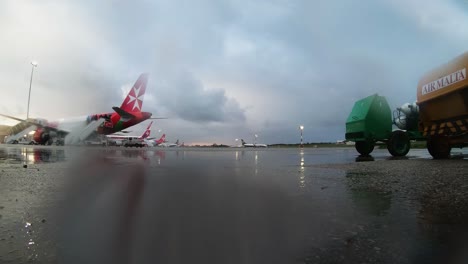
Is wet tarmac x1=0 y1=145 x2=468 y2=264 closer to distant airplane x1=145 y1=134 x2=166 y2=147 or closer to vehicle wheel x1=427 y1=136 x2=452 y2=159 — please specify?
vehicle wheel x1=427 y1=136 x2=452 y2=159

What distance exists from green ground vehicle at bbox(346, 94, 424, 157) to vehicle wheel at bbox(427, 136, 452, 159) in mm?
1706

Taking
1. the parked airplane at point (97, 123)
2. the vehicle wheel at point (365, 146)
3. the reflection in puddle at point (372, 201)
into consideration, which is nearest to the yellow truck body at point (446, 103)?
the vehicle wheel at point (365, 146)

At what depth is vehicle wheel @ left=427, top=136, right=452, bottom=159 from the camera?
1252 centimetres

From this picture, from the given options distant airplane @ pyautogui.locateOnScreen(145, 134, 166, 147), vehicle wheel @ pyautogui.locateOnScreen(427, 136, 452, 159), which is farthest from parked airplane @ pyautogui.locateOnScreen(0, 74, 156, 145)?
distant airplane @ pyautogui.locateOnScreen(145, 134, 166, 147)

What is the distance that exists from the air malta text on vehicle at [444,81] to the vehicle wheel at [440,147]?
6.27 ft

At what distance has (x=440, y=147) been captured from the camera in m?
12.6

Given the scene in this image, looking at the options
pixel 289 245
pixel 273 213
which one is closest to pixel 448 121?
pixel 273 213

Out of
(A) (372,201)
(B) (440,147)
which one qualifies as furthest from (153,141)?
(A) (372,201)

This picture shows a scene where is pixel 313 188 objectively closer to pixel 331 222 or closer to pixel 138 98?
pixel 331 222

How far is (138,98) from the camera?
18.8m

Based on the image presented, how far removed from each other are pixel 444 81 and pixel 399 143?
3.65 meters

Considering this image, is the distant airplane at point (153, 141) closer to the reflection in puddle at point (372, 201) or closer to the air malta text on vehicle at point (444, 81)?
the air malta text on vehicle at point (444, 81)

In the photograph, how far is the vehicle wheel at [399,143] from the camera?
1445 cm

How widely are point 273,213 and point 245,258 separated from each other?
4.01 ft
